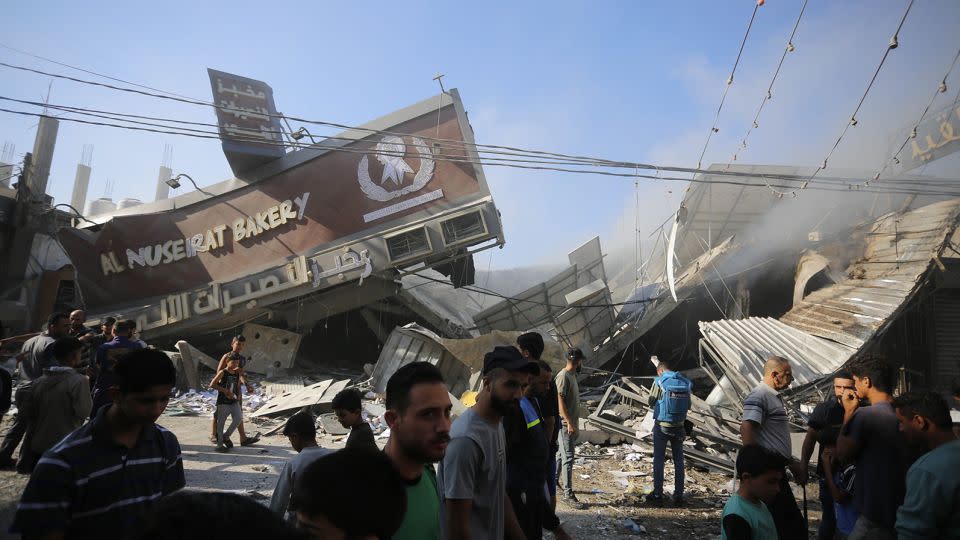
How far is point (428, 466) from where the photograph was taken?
211cm

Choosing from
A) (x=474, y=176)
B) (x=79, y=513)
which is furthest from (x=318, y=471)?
(x=474, y=176)

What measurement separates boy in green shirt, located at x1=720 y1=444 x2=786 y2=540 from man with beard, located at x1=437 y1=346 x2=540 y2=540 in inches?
36.6

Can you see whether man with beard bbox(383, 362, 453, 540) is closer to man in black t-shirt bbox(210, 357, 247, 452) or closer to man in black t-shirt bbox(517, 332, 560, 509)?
man in black t-shirt bbox(517, 332, 560, 509)

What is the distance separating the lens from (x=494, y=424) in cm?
259

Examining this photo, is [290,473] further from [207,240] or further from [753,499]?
[207,240]

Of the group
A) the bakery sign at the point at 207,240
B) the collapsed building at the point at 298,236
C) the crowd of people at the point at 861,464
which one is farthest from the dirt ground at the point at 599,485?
the bakery sign at the point at 207,240

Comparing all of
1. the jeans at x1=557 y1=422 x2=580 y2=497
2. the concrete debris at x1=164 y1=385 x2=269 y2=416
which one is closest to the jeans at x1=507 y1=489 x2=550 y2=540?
the jeans at x1=557 y1=422 x2=580 y2=497

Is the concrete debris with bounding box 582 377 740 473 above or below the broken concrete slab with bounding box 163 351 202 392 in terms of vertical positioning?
below

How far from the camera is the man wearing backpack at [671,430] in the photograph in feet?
20.8

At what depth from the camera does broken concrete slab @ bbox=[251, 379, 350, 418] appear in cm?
1102

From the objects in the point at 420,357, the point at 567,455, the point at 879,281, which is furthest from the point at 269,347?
the point at 879,281

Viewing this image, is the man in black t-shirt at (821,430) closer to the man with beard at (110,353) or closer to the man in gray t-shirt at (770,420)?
the man in gray t-shirt at (770,420)

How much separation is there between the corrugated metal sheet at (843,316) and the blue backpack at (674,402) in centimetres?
353

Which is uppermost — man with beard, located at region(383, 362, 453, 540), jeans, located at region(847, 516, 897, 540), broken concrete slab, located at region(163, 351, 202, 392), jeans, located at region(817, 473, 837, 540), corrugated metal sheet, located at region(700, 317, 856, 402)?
corrugated metal sheet, located at region(700, 317, 856, 402)
